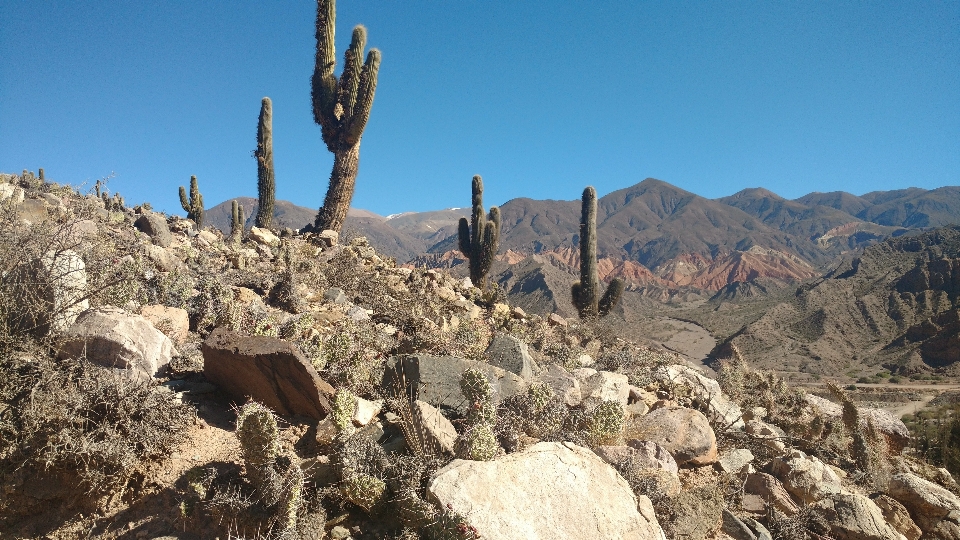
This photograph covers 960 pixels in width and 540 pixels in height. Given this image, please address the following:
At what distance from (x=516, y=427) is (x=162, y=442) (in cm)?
268

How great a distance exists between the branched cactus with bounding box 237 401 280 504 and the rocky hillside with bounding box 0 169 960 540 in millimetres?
14

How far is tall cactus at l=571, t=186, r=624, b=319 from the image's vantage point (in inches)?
595

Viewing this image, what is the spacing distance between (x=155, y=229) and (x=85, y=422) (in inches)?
274

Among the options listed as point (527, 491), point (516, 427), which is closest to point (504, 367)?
point (516, 427)

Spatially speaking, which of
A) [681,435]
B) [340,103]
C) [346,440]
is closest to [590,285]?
[340,103]

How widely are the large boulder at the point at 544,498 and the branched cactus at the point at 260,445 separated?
3.38 ft

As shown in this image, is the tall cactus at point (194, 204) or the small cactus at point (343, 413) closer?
the small cactus at point (343, 413)

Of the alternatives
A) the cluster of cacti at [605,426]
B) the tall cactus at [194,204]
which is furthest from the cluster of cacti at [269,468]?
the tall cactus at [194,204]

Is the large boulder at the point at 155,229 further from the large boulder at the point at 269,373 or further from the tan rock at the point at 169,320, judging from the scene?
the large boulder at the point at 269,373

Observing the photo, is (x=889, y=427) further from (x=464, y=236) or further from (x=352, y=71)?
(x=352, y=71)

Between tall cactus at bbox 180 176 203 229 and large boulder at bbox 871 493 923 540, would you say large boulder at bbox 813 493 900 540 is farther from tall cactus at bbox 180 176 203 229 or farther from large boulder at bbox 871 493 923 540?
tall cactus at bbox 180 176 203 229

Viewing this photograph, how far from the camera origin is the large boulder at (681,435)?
4945 mm

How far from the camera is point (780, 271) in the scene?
93125 mm

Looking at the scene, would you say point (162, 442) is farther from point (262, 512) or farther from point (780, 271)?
point (780, 271)
